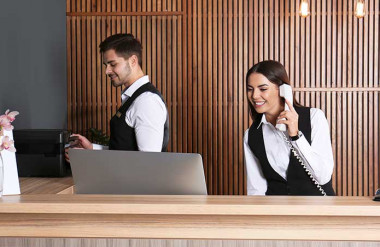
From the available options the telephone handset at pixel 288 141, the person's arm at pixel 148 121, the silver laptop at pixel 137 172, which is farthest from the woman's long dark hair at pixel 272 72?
the silver laptop at pixel 137 172

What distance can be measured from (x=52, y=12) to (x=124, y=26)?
954mm

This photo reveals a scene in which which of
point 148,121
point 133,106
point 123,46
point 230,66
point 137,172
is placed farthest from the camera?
point 230,66

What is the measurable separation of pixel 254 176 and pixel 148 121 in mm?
748

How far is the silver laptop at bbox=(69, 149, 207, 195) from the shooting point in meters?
2.74

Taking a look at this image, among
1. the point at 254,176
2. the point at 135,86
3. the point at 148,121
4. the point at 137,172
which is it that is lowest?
the point at 254,176

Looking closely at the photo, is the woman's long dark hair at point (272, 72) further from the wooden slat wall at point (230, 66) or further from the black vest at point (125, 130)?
the wooden slat wall at point (230, 66)

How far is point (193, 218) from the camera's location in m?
2.58

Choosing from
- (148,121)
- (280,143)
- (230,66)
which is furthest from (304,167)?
(230,66)

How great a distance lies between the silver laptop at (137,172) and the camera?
2740 mm

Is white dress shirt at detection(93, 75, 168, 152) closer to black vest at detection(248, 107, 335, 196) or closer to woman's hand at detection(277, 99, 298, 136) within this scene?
black vest at detection(248, 107, 335, 196)

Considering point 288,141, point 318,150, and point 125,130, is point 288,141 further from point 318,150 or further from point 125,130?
point 125,130

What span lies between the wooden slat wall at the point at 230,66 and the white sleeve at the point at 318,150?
3342 mm

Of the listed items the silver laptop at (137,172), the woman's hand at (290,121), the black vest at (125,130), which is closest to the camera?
the silver laptop at (137,172)

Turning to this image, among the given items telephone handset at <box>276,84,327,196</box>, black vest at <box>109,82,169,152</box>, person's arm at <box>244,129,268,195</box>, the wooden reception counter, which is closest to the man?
black vest at <box>109,82,169,152</box>
